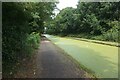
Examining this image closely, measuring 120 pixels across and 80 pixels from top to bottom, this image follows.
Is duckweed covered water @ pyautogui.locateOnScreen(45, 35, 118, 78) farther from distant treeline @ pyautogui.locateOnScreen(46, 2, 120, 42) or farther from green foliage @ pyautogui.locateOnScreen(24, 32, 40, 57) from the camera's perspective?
distant treeline @ pyautogui.locateOnScreen(46, 2, 120, 42)

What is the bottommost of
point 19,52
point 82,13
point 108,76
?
point 108,76

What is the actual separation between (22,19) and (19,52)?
5.47 ft

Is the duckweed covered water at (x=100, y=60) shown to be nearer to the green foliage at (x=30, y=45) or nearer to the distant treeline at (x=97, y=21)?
the green foliage at (x=30, y=45)

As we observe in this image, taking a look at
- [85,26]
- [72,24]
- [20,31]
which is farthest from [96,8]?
[20,31]

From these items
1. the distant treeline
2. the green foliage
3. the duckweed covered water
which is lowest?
the duckweed covered water

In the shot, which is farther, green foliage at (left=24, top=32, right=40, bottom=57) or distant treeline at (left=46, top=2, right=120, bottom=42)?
distant treeline at (left=46, top=2, right=120, bottom=42)

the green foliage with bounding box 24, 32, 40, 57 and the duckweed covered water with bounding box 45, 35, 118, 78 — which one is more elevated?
the green foliage with bounding box 24, 32, 40, 57

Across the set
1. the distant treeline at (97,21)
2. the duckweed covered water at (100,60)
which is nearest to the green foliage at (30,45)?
the duckweed covered water at (100,60)

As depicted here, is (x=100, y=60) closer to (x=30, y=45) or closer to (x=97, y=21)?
(x=30, y=45)

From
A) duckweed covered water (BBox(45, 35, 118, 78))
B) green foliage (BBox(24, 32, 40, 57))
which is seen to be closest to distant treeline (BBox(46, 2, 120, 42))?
duckweed covered water (BBox(45, 35, 118, 78))

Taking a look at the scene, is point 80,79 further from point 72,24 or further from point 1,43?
point 72,24

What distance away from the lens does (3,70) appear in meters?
8.04

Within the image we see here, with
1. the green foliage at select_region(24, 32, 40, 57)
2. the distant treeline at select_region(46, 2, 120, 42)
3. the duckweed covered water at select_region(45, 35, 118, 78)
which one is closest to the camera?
the duckweed covered water at select_region(45, 35, 118, 78)

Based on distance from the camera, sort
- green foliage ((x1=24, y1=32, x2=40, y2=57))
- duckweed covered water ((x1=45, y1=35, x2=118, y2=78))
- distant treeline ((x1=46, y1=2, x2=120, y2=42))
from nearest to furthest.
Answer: duckweed covered water ((x1=45, y1=35, x2=118, y2=78))
green foliage ((x1=24, y1=32, x2=40, y2=57))
distant treeline ((x1=46, y1=2, x2=120, y2=42))
